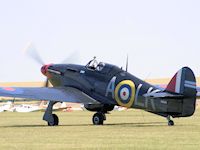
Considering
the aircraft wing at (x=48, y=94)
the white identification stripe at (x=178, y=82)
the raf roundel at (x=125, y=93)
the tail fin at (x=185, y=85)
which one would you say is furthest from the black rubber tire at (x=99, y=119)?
the white identification stripe at (x=178, y=82)

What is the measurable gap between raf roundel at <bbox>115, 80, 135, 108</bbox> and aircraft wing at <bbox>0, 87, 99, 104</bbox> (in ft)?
4.16

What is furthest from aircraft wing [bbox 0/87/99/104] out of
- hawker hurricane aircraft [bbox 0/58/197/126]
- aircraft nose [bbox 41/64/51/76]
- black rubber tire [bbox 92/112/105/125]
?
aircraft nose [bbox 41/64/51/76]

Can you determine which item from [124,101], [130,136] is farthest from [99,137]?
[124,101]

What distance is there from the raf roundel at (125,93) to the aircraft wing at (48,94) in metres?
1.27

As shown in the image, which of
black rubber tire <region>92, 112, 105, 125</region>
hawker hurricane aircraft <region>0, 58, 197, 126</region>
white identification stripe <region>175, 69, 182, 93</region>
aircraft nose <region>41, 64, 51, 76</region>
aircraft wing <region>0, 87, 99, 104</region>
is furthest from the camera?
aircraft nose <region>41, 64, 51, 76</region>

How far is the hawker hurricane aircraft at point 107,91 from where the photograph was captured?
71.6ft

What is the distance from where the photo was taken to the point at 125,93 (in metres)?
23.8

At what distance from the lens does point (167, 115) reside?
22.9 m

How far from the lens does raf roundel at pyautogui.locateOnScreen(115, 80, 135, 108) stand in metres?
23.6

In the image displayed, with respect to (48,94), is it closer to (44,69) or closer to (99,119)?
(99,119)

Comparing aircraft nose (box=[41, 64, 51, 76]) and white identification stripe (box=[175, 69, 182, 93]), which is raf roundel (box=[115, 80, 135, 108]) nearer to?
white identification stripe (box=[175, 69, 182, 93])

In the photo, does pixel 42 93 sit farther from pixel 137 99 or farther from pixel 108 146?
pixel 108 146

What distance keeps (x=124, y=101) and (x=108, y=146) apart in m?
9.87

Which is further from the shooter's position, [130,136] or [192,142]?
[130,136]
